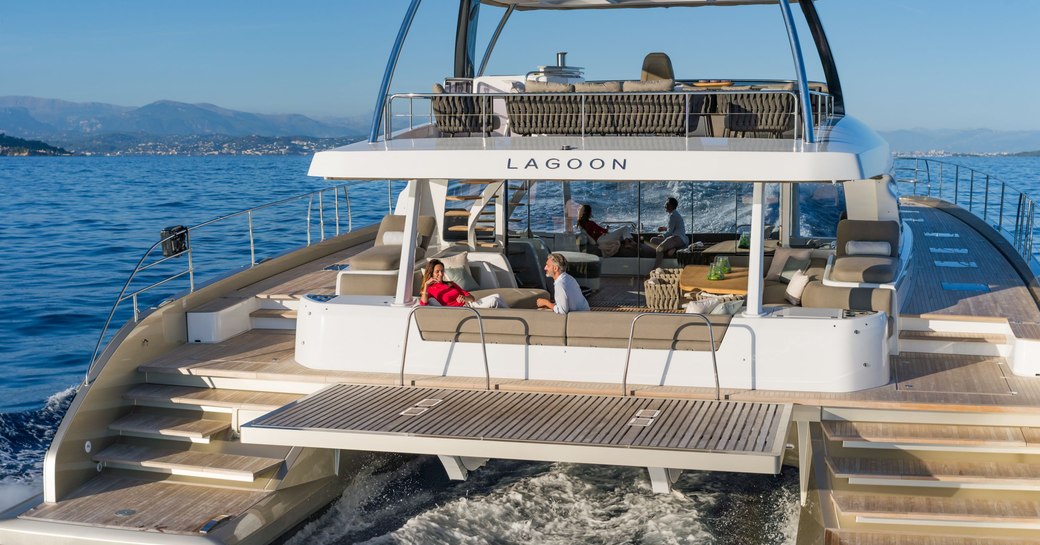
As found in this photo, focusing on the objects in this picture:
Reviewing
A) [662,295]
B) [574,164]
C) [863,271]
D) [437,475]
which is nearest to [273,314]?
[437,475]

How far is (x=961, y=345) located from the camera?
8664 millimetres

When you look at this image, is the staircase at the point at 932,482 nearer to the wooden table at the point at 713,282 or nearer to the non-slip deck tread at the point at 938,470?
the non-slip deck tread at the point at 938,470

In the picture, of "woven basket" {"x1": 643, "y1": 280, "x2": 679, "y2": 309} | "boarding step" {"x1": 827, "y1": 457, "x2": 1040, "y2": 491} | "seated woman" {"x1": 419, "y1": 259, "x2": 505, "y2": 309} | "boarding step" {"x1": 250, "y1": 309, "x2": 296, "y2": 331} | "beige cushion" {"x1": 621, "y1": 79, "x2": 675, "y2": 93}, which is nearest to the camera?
"boarding step" {"x1": 827, "y1": 457, "x2": 1040, "y2": 491}

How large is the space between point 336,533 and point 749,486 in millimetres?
3223

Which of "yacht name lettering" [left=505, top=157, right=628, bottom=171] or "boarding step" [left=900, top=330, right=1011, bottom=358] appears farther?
"boarding step" [left=900, top=330, right=1011, bottom=358]

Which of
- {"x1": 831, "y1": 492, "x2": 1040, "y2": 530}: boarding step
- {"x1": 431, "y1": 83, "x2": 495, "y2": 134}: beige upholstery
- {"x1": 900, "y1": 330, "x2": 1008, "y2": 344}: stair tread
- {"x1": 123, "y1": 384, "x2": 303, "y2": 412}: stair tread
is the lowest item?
{"x1": 831, "y1": 492, "x2": 1040, "y2": 530}: boarding step

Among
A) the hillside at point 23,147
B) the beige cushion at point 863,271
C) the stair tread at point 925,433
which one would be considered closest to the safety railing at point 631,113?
the beige cushion at point 863,271

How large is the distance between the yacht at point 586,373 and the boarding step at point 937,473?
0.05 ft

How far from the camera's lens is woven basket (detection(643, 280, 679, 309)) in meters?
9.73

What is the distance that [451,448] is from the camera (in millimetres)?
6449

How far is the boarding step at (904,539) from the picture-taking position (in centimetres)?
645

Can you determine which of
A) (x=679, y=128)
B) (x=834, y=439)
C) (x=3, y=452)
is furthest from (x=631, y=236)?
(x=3, y=452)

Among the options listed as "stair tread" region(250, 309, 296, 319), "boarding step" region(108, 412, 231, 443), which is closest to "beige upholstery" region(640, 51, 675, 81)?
"stair tread" region(250, 309, 296, 319)

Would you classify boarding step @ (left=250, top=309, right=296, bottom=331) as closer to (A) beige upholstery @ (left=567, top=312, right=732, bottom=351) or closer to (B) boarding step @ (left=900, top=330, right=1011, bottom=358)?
(A) beige upholstery @ (left=567, top=312, right=732, bottom=351)
